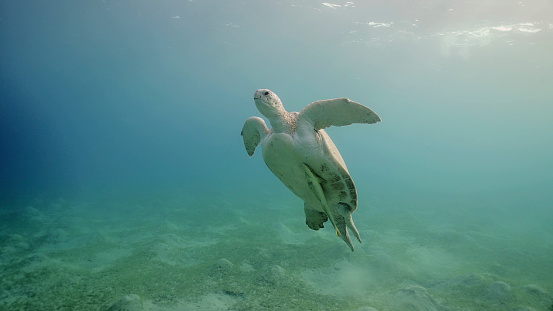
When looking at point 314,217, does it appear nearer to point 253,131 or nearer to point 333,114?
point 253,131

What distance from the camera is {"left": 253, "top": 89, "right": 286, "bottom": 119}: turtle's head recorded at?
2654 mm

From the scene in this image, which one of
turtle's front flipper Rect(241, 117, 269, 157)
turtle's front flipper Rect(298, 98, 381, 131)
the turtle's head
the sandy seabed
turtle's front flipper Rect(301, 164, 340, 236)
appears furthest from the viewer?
the sandy seabed

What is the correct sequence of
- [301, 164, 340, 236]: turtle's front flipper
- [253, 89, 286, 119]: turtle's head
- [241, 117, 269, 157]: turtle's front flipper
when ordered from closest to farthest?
1. [253, 89, 286, 119]: turtle's head
2. [301, 164, 340, 236]: turtle's front flipper
3. [241, 117, 269, 157]: turtle's front flipper

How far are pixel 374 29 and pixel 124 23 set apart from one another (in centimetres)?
2103

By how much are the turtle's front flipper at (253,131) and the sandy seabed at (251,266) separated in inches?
92.8

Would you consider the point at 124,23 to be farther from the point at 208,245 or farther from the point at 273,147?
the point at 273,147

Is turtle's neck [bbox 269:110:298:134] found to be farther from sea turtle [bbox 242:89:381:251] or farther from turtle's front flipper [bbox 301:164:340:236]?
turtle's front flipper [bbox 301:164:340:236]

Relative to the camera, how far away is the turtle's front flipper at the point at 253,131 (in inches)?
130

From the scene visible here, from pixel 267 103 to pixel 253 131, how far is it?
0.91 m

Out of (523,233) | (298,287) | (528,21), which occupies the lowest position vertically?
(298,287)

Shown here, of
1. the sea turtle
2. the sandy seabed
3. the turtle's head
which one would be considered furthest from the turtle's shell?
the sandy seabed

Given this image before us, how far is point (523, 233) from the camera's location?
11.1 metres

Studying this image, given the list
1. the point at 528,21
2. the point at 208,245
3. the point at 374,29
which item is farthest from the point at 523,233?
the point at 374,29

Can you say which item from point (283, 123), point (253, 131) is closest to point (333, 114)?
point (283, 123)
